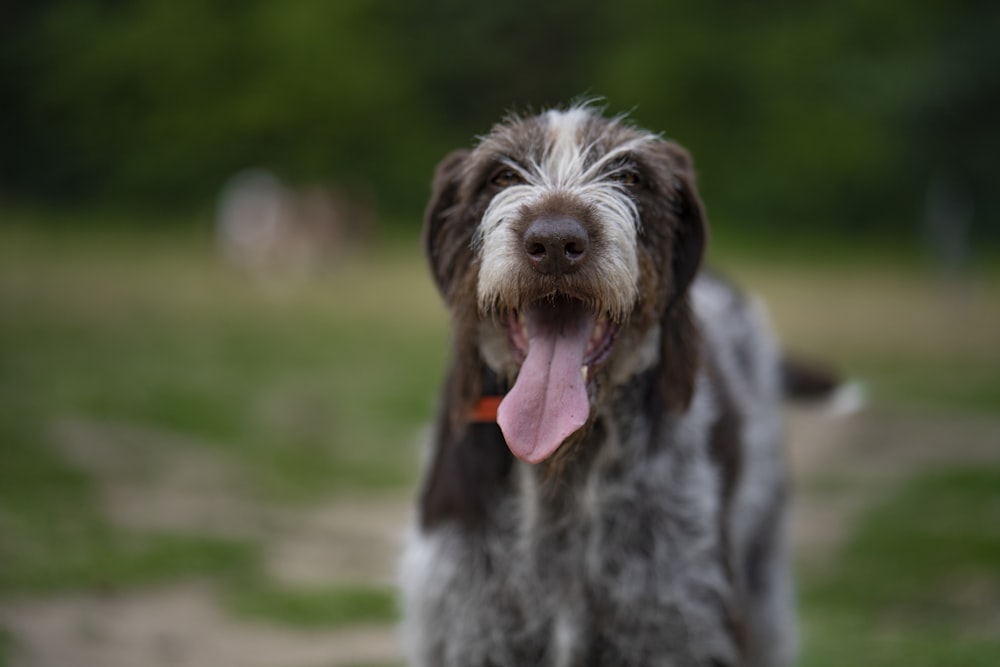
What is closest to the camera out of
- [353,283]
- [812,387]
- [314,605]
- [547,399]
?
[547,399]

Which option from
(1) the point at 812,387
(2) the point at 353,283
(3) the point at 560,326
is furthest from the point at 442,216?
(2) the point at 353,283

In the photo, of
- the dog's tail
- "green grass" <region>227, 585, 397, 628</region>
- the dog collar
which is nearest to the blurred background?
"green grass" <region>227, 585, 397, 628</region>

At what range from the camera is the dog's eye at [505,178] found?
3.73m

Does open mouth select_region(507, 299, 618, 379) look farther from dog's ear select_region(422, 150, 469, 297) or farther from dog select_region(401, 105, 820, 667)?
dog's ear select_region(422, 150, 469, 297)

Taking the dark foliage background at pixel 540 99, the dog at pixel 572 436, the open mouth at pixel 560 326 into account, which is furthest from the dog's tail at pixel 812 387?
the dark foliage background at pixel 540 99

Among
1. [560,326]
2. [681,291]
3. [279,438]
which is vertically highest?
[279,438]

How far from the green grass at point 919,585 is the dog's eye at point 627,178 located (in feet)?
9.24

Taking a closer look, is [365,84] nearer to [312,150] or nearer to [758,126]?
[312,150]

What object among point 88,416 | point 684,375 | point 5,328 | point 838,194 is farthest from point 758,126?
point 684,375

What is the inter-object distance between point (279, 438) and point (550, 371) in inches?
288

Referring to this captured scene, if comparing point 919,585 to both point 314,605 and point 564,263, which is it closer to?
point 314,605

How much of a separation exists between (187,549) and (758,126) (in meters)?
29.7

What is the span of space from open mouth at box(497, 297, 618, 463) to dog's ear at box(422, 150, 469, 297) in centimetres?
36

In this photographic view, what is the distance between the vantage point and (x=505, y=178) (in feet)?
12.4
